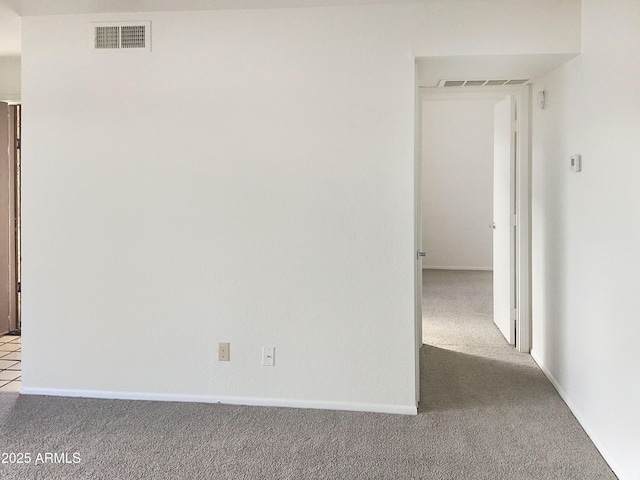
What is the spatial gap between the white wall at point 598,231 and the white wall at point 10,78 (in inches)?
154

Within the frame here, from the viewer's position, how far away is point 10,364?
379 cm

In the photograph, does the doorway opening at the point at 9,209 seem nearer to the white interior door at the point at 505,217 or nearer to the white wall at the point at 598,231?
the white interior door at the point at 505,217

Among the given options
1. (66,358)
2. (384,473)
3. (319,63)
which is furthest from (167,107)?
(384,473)

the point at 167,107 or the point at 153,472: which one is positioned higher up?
the point at 167,107

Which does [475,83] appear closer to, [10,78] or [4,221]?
[10,78]

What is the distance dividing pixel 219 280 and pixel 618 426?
2097mm

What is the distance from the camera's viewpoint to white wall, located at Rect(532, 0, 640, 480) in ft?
7.06

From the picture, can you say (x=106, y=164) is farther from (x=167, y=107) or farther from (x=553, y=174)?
(x=553, y=174)

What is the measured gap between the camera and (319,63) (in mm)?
2904

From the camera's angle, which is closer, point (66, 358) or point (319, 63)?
point (319, 63)

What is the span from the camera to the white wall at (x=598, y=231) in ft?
7.06

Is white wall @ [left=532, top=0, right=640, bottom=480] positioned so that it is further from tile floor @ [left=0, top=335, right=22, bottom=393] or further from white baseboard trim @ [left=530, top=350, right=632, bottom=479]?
tile floor @ [left=0, top=335, right=22, bottom=393]

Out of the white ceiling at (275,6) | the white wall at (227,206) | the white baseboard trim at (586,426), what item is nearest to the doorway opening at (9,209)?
the white ceiling at (275,6)

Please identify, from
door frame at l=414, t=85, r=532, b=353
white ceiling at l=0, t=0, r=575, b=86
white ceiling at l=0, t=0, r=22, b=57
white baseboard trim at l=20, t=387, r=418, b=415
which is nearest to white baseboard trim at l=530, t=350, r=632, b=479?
door frame at l=414, t=85, r=532, b=353
